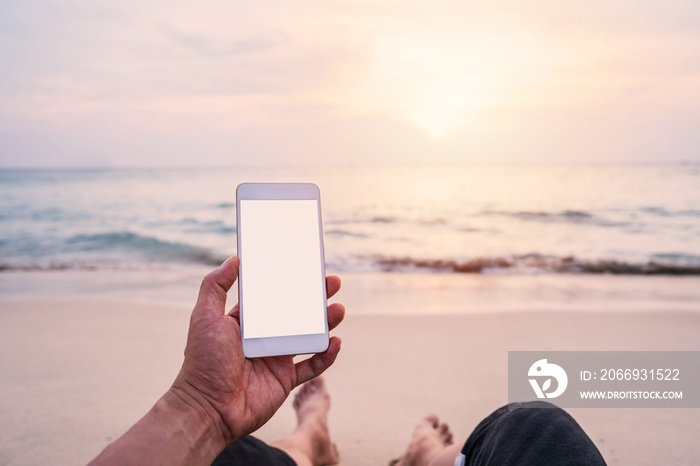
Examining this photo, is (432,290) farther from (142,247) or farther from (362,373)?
(142,247)

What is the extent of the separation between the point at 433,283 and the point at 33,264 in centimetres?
689

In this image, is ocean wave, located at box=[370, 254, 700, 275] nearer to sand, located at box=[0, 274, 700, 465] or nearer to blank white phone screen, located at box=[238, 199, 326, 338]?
sand, located at box=[0, 274, 700, 465]

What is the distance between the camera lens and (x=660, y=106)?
598 inches

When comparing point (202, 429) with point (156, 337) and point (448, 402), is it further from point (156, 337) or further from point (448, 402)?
point (156, 337)

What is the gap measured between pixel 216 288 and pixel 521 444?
1001mm

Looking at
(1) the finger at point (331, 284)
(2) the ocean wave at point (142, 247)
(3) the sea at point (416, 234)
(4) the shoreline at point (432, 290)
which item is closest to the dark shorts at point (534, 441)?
(1) the finger at point (331, 284)

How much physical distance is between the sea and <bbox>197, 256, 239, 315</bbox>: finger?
16.3 ft

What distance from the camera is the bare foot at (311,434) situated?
2.13 metres

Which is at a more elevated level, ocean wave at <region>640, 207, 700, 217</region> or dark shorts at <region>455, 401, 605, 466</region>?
dark shorts at <region>455, 401, 605, 466</region>

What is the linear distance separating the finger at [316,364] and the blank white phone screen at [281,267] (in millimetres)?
76

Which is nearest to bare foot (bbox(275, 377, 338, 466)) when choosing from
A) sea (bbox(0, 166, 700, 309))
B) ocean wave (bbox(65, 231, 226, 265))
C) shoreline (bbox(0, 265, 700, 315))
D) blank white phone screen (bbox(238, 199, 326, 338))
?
blank white phone screen (bbox(238, 199, 326, 338))

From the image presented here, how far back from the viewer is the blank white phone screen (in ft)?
4.81

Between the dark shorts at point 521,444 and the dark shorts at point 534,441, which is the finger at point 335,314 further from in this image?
the dark shorts at point 534,441

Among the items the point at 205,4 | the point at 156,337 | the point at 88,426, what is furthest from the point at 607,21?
the point at 88,426
